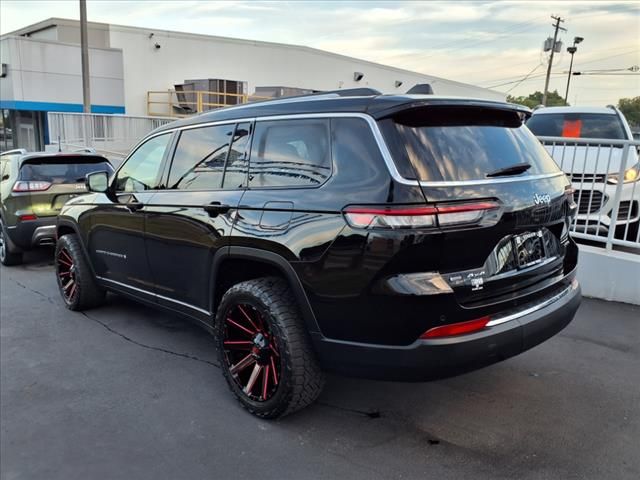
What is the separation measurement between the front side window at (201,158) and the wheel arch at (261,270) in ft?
1.73

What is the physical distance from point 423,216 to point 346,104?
2.69ft

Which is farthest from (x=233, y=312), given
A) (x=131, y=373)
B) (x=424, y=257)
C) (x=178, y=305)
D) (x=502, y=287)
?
(x=502, y=287)

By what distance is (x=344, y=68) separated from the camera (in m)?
35.0

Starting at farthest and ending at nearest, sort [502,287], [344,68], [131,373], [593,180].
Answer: [344,68] < [593,180] < [131,373] < [502,287]

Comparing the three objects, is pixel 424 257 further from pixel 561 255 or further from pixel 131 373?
pixel 131 373

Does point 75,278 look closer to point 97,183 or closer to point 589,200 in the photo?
point 97,183

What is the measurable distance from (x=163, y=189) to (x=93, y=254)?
1460 mm

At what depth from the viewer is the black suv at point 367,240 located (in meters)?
2.55

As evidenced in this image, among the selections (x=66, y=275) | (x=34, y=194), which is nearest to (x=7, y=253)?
(x=34, y=194)

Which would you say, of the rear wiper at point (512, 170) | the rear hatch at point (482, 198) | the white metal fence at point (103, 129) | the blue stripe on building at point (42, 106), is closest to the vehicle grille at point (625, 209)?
the rear hatch at point (482, 198)

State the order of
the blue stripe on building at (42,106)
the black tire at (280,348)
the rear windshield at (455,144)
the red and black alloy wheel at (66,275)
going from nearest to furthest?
1. the rear windshield at (455,144)
2. the black tire at (280,348)
3. the red and black alloy wheel at (66,275)
4. the blue stripe on building at (42,106)

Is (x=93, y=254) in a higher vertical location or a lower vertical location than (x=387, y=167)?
lower

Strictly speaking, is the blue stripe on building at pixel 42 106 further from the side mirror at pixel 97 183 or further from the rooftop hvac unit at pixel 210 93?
the side mirror at pixel 97 183

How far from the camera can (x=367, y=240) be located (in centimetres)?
257
